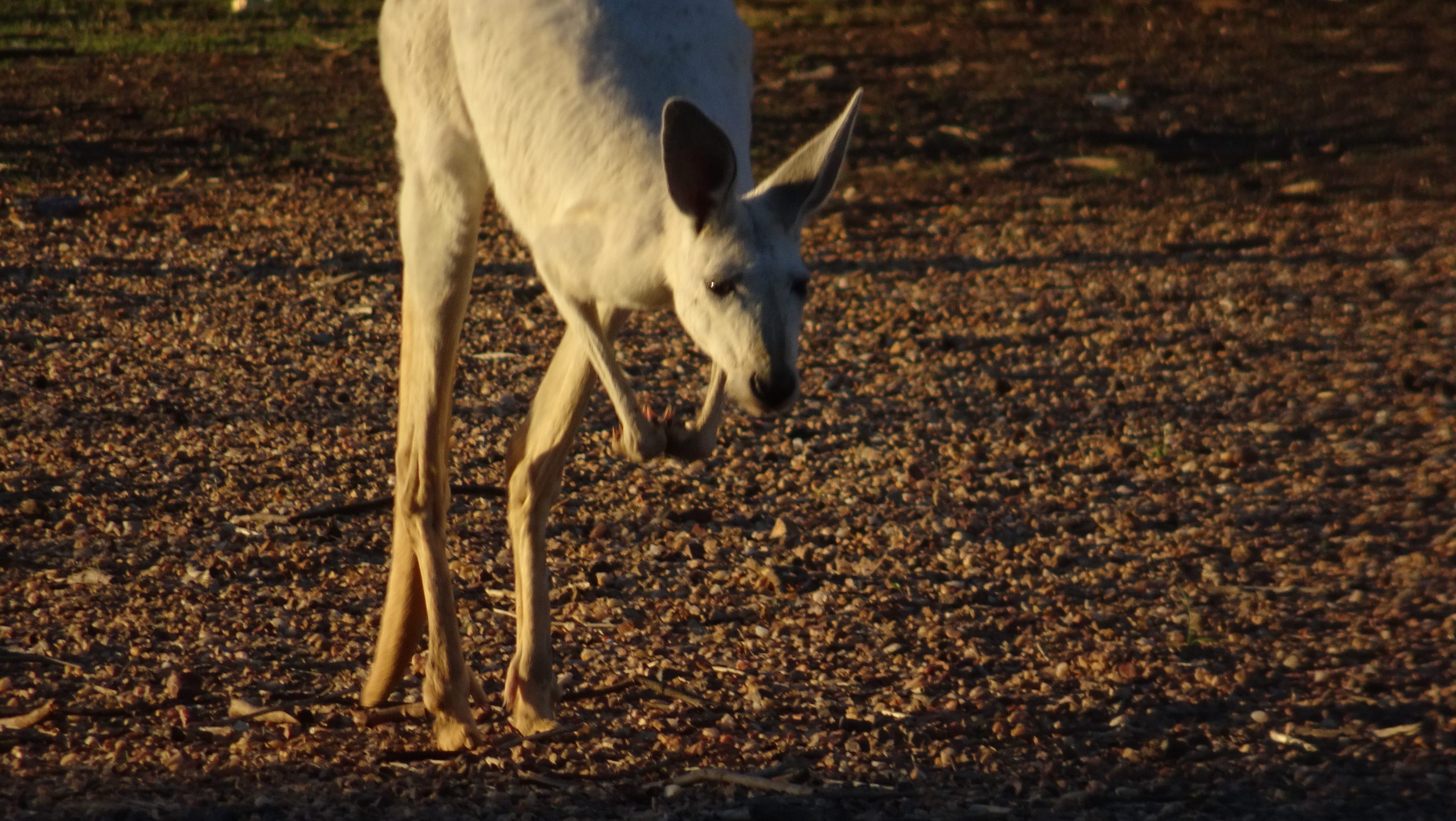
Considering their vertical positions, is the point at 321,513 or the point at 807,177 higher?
the point at 807,177

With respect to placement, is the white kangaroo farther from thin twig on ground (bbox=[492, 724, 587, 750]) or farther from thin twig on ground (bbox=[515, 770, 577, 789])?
thin twig on ground (bbox=[515, 770, 577, 789])

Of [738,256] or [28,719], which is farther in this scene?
[28,719]

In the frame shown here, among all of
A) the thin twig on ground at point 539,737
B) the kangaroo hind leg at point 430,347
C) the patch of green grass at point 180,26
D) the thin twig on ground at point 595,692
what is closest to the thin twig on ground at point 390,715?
the kangaroo hind leg at point 430,347

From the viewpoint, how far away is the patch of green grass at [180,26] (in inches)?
453

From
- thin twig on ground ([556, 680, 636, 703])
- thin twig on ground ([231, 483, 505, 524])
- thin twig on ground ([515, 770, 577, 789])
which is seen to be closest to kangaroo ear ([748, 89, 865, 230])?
thin twig on ground ([515, 770, 577, 789])

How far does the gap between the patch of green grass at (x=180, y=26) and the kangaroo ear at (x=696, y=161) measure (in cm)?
904

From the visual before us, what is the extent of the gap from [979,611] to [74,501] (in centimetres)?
289

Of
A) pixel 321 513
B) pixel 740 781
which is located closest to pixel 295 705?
pixel 740 781

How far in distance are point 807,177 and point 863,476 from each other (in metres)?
2.63

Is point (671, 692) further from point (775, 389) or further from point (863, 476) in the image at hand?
point (863, 476)

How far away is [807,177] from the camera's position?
10.4ft

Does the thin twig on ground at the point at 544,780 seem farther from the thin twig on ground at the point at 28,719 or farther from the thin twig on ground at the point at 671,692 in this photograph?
the thin twig on ground at the point at 28,719

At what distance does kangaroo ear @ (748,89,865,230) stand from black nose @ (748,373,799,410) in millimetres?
339

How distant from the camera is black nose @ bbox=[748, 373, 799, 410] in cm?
299
